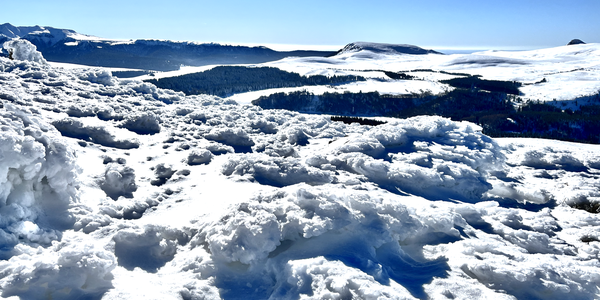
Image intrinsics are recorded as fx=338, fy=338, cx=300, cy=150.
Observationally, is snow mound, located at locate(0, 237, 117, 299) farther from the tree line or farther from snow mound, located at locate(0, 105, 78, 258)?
the tree line

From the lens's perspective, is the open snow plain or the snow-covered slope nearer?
the open snow plain

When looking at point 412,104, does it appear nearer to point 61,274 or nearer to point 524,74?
point 524,74

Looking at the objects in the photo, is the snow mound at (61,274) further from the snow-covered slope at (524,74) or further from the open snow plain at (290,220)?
the snow-covered slope at (524,74)

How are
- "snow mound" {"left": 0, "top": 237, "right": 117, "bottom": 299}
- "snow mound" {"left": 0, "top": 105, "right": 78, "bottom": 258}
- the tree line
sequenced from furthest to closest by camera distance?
the tree line < "snow mound" {"left": 0, "top": 105, "right": 78, "bottom": 258} < "snow mound" {"left": 0, "top": 237, "right": 117, "bottom": 299}

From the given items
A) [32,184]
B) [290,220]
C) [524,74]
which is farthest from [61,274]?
[524,74]

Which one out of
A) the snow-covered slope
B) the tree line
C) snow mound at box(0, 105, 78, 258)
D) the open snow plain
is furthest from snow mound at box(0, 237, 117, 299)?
the snow-covered slope

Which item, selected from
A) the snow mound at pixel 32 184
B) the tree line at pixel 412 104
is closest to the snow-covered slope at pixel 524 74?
the tree line at pixel 412 104

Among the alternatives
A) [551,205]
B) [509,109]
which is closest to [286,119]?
[551,205]

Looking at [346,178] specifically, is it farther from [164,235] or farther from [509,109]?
[509,109]
